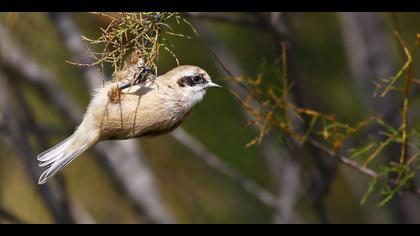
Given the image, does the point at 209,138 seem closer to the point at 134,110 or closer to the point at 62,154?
the point at 62,154

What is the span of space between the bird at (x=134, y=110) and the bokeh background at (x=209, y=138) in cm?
107

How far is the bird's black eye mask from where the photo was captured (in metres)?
3.16

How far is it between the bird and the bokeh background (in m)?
1.07

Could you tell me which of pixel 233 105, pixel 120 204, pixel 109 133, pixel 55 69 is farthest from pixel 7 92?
pixel 109 133

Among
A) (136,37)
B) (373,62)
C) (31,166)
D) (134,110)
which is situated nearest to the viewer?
(136,37)

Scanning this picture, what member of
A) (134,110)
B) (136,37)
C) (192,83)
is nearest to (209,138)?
(192,83)

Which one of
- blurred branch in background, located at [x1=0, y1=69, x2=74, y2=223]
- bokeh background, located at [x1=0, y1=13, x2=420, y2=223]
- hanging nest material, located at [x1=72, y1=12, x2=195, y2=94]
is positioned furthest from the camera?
bokeh background, located at [x1=0, y1=13, x2=420, y2=223]

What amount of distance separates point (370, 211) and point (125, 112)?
369 centimetres

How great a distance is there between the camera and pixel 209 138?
6.50m

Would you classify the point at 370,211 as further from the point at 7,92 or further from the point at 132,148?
the point at 7,92

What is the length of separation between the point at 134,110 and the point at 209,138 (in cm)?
349

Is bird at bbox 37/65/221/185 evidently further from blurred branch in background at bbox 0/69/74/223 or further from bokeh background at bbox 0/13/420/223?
blurred branch in background at bbox 0/69/74/223

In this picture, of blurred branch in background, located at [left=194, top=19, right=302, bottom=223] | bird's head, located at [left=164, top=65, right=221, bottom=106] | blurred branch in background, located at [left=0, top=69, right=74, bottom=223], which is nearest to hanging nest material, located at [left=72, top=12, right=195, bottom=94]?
bird's head, located at [left=164, top=65, right=221, bottom=106]

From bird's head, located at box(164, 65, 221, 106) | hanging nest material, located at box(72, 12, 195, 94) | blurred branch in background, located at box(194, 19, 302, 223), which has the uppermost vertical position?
hanging nest material, located at box(72, 12, 195, 94)
